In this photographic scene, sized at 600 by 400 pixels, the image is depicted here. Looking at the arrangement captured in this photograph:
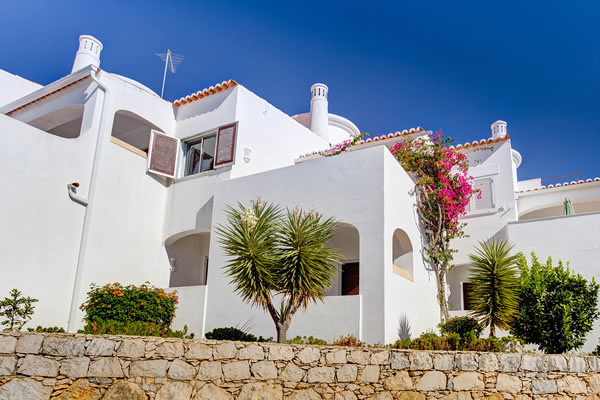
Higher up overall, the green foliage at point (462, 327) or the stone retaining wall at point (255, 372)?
the green foliage at point (462, 327)

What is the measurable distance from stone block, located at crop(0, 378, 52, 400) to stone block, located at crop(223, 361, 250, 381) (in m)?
2.05

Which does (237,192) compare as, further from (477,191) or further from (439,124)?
(477,191)

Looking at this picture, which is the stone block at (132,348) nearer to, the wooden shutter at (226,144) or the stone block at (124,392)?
the stone block at (124,392)

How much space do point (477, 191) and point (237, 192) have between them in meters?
7.54

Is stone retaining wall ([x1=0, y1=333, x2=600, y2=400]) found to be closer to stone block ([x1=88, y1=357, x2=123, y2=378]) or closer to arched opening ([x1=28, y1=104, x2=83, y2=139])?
stone block ([x1=88, y1=357, x2=123, y2=378])

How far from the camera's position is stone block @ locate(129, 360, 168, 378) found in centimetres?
589

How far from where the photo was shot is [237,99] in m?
15.0

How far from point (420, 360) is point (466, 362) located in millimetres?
852

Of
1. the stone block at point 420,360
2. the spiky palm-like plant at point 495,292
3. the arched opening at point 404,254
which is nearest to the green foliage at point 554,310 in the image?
the spiky palm-like plant at point 495,292

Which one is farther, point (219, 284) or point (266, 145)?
point (266, 145)

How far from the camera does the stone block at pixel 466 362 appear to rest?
301 inches

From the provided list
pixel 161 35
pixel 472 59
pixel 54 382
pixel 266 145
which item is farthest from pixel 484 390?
pixel 161 35

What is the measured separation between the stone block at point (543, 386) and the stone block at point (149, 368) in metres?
6.09

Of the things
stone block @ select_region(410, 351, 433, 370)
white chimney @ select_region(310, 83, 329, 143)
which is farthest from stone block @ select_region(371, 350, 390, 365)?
white chimney @ select_region(310, 83, 329, 143)
